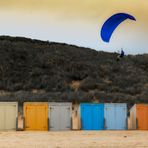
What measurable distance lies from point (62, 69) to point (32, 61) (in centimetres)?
296

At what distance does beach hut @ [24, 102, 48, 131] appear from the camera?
21.9 m

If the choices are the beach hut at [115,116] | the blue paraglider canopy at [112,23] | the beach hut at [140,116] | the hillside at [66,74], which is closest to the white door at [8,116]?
the beach hut at [115,116]

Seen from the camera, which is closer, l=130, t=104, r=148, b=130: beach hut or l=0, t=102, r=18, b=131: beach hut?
l=0, t=102, r=18, b=131: beach hut

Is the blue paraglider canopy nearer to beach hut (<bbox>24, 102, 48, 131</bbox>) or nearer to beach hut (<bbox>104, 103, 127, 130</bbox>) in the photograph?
beach hut (<bbox>104, 103, 127, 130</bbox>)

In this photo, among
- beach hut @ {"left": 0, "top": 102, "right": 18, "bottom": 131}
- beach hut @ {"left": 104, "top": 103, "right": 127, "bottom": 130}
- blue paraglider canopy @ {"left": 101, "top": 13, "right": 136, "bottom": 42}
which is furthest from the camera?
blue paraglider canopy @ {"left": 101, "top": 13, "right": 136, "bottom": 42}

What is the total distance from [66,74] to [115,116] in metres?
23.4

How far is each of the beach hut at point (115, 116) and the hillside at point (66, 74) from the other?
13181 millimetres

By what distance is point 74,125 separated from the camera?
24.0 m

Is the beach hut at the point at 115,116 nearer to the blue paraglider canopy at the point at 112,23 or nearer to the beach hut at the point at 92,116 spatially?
the beach hut at the point at 92,116

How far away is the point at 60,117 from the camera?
72.6ft

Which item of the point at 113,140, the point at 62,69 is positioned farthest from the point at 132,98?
the point at 113,140

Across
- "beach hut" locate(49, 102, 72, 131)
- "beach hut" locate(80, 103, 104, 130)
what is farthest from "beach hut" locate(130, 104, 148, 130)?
"beach hut" locate(49, 102, 72, 131)

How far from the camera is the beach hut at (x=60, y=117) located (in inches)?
867

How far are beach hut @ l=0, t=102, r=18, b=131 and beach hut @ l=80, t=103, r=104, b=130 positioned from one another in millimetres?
2605
